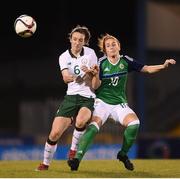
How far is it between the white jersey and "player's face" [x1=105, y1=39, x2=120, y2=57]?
0.74 ft

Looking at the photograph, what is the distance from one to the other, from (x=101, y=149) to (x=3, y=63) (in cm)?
812

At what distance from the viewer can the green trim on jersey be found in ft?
35.8

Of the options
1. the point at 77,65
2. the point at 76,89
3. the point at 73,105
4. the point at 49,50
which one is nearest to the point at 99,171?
the point at 73,105

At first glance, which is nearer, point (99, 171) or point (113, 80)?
point (113, 80)

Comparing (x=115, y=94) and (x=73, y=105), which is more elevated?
(x=115, y=94)

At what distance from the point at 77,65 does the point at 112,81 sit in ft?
1.73

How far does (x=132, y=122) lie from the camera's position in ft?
35.3

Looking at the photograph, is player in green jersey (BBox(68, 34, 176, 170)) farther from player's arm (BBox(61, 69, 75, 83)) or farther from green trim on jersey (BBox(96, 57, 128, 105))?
player's arm (BBox(61, 69, 75, 83))

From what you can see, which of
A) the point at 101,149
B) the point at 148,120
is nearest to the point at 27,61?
the point at 148,120

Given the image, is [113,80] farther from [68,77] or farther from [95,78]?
[68,77]

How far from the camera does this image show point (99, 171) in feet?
36.5

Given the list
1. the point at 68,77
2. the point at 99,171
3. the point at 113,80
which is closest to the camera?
the point at 68,77

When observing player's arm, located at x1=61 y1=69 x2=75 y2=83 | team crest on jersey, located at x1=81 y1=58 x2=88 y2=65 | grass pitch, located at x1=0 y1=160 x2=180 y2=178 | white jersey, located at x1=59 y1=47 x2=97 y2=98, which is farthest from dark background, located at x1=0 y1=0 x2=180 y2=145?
player's arm, located at x1=61 y1=69 x2=75 y2=83

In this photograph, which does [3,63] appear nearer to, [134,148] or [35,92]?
[35,92]
